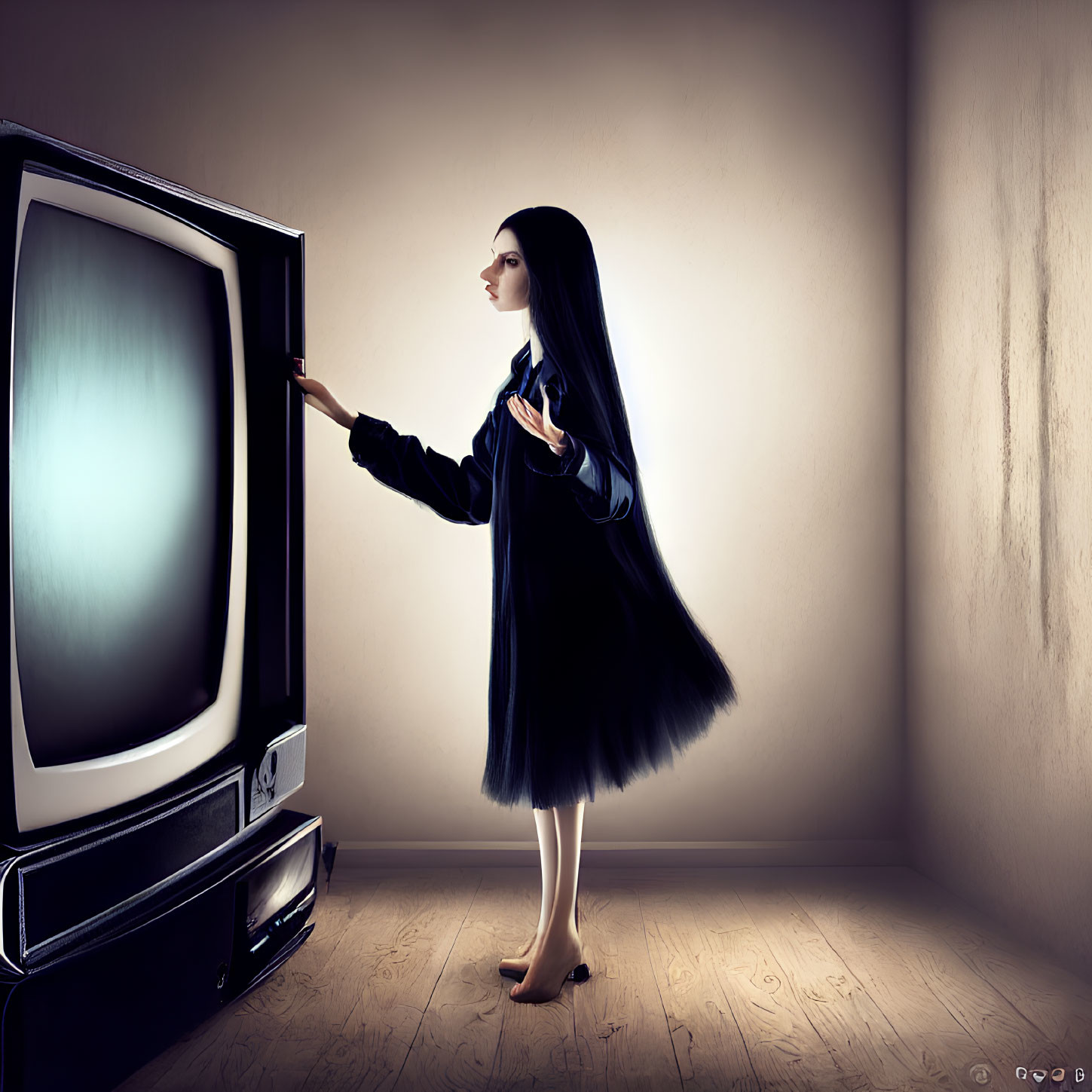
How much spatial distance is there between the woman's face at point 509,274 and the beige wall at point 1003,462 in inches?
42.1

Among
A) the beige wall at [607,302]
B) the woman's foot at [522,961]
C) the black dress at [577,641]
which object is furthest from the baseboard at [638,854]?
the black dress at [577,641]

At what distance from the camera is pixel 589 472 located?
136cm

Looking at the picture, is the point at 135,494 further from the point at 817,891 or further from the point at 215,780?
the point at 817,891

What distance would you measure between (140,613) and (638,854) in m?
1.41

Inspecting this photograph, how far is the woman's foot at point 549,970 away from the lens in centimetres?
144

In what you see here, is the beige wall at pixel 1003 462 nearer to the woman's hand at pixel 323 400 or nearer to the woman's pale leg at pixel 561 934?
the woman's pale leg at pixel 561 934

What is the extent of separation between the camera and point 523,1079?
122cm

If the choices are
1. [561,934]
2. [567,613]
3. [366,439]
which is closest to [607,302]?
[366,439]

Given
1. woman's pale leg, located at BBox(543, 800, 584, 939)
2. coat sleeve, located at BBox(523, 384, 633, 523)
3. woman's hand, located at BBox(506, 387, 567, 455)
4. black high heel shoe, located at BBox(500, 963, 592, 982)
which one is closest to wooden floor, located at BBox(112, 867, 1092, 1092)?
black high heel shoe, located at BBox(500, 963, 592, 982)

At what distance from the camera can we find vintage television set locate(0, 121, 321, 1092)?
970 millimetres

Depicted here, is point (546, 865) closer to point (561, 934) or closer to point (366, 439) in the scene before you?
point (561, 934)

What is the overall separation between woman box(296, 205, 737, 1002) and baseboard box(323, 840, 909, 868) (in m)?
0.54

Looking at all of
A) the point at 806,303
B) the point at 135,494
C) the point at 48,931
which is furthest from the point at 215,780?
the point at 806,303

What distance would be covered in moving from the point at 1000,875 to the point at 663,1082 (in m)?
0.99
